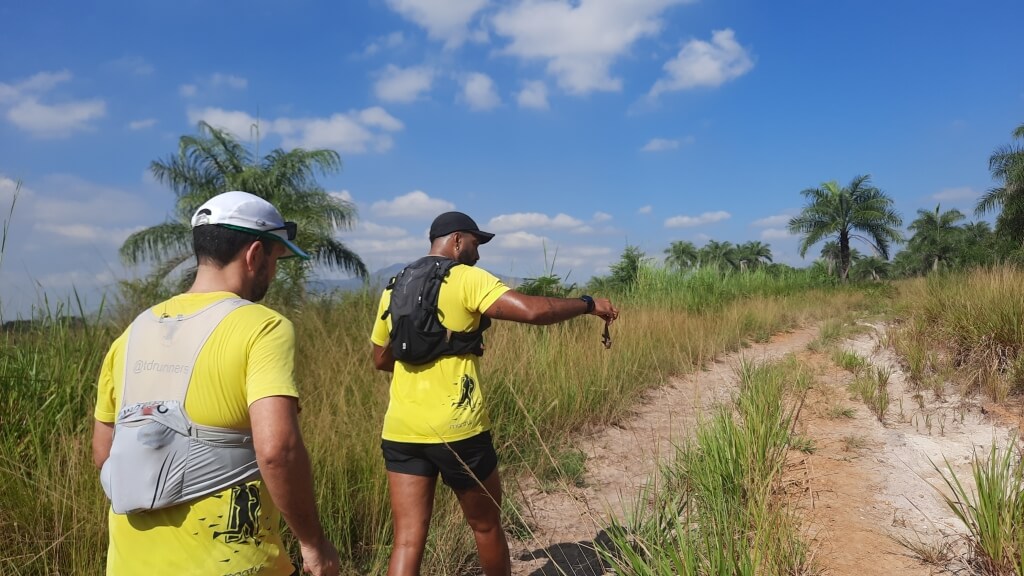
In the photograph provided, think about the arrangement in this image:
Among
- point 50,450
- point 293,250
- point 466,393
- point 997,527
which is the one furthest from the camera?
point 50,450

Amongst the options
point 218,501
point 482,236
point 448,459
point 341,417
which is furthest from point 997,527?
point 341,417

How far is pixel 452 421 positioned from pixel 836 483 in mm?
2854

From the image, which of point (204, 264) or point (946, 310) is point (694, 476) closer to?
point (204, 264)

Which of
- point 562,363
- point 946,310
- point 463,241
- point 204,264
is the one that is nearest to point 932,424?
point 946,310

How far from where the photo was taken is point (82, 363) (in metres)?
3.69

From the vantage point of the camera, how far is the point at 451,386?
221 centimetres

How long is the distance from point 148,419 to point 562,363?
170 inches

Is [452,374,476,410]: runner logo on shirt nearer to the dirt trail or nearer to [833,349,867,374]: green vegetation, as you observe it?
the dirt trail

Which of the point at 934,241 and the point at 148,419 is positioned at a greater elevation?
the point at 934,241

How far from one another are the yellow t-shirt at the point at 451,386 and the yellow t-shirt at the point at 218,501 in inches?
33.9

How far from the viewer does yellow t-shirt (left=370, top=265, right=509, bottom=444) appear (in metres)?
2.17

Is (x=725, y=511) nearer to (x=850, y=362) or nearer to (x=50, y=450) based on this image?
(x=50, y=450)

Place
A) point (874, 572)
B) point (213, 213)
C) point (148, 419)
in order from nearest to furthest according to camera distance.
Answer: point (148, 419) < point (213, 213) < point (874, 572)

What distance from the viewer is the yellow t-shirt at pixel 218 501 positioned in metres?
1.32
